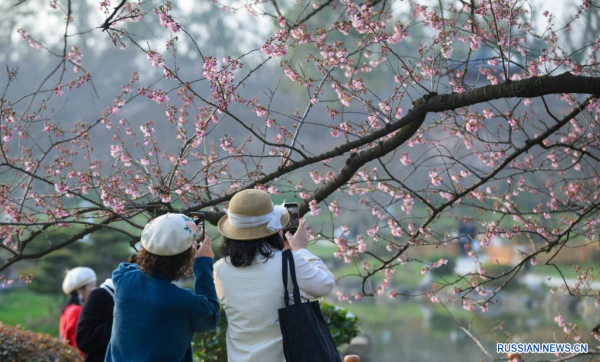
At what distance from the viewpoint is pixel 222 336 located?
445 centimetres

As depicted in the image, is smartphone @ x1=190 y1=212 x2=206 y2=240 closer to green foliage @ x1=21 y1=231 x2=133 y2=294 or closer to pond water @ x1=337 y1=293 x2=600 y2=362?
pond water @ x1=337 y1=293 x2=600 y2=362

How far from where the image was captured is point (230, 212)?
7.47 feet

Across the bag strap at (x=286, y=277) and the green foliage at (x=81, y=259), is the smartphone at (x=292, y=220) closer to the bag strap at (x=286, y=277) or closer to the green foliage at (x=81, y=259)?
the bag strap at (x=286, y=277)

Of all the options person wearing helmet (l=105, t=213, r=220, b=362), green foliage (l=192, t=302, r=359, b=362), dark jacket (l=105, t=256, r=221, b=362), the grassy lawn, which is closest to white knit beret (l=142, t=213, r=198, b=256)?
person wearing helmet (l=105, t=213, r=220, b=362)

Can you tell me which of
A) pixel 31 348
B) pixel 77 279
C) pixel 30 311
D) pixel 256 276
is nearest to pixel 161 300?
pixel 256 276

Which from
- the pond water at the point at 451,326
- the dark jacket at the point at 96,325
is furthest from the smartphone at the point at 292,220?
the pond water at the point at 451,326

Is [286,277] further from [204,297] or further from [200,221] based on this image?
[200,221]

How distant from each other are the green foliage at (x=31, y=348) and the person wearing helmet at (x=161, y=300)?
1697 mm

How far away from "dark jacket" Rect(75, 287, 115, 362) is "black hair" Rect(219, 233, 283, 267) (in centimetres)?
108

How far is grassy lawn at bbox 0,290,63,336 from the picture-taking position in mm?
12812

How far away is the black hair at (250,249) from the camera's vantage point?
2229 millimetres

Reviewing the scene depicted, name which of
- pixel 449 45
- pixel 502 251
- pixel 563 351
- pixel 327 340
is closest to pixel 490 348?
pixel 502 251

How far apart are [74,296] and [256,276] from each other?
90.1 inches

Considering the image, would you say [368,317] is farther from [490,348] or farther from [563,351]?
[563,351]
